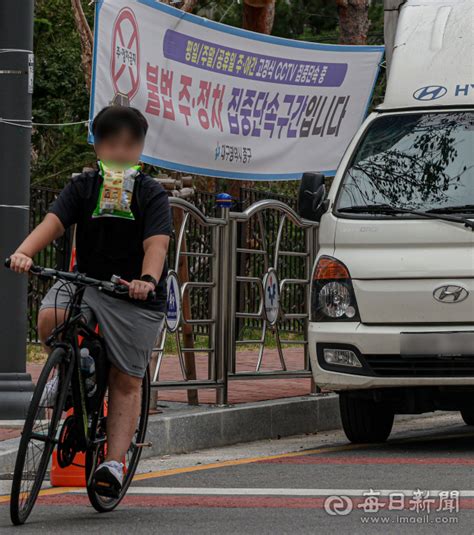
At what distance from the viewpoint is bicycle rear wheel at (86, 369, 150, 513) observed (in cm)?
621

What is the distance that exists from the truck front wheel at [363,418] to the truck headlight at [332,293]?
1.94ft

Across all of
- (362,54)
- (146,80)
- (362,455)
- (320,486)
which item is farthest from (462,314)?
(362,54)

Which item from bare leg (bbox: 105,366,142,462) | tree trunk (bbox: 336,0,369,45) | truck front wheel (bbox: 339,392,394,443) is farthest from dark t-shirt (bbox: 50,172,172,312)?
tree trunk (bbox: 336,0,369,45)

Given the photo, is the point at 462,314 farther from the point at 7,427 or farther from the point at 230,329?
the point at 7,427

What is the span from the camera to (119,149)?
630 centimetres

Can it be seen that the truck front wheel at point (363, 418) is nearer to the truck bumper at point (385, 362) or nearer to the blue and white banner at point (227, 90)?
the truck bumper at point (385, 362)

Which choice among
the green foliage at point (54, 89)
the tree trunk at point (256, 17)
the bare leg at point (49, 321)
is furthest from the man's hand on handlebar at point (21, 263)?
the green foliage at point (54, 89)

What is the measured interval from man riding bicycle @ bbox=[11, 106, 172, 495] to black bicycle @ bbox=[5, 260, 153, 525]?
0.07 metres

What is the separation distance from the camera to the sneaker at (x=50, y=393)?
587 cm

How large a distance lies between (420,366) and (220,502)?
2301mm

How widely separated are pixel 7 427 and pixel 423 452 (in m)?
2.47

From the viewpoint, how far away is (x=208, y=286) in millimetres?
9859

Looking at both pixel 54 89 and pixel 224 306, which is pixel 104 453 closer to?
pixel 224 306

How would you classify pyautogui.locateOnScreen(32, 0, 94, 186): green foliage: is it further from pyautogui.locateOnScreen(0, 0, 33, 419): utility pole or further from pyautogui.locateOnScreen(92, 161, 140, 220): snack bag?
pyautogui.locateOnScreen(92, 161, 140, 220): snack bag
